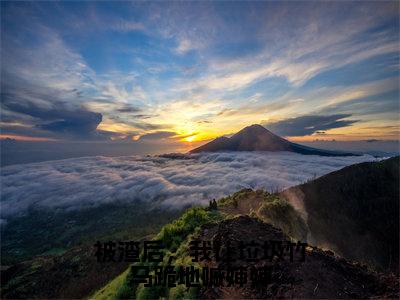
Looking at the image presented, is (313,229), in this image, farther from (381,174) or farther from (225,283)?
(225,283)

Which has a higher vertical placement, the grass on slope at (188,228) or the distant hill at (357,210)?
the grass on slope at (188,228)

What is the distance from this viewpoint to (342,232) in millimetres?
55844

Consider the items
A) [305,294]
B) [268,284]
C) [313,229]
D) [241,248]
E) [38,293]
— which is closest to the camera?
[305,294]

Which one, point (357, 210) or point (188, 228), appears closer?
point (188, 228)

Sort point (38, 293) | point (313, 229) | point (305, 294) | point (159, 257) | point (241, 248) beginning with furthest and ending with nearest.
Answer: point (38, 293) < point (313, 229) < point (159, 257) < point (241, 248) < point (305, 294)

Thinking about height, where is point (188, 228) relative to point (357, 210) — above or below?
above

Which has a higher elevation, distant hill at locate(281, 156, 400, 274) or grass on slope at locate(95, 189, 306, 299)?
grass on slope at locate(95, 189, 306, 299)

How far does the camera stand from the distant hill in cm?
5291

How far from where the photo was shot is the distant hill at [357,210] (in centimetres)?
5291

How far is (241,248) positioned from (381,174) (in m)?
68.4

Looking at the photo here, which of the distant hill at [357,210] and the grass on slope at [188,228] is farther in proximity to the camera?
the distant hill at [357,210]

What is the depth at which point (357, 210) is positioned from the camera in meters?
62.0

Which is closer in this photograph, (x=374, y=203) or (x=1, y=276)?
(x=374, y=203)

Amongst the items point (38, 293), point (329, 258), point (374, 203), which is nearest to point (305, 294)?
point (329, 258)
